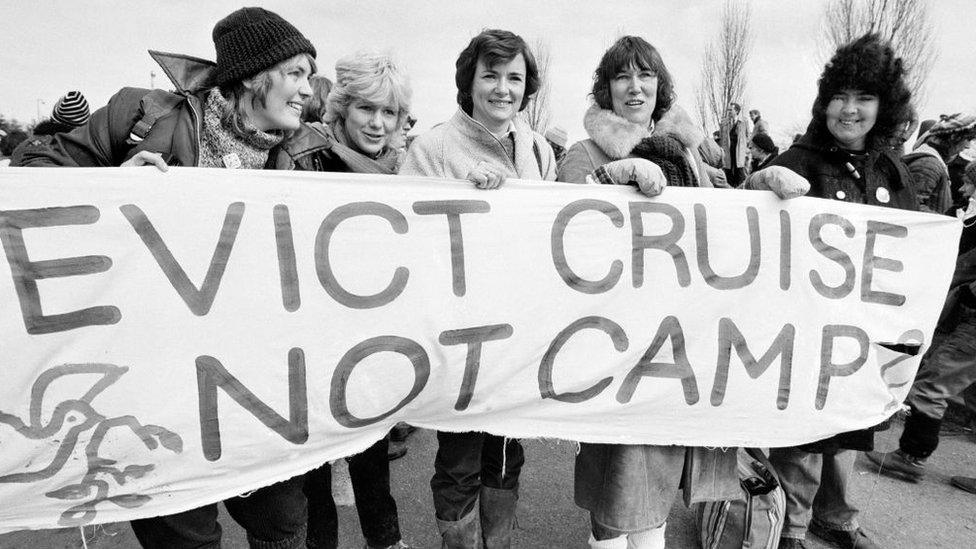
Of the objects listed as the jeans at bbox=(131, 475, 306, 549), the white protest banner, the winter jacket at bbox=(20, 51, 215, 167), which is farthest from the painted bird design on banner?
the winter jacket at bbox=(20, 51, 215, 167)

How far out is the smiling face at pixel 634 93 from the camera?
1.97 meters

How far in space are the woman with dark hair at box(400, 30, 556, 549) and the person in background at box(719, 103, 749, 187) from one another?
8.17 metres

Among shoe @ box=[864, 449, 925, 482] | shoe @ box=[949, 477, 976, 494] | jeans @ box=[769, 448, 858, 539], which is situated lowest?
shoe @ box=[949, 477, 976, 494]

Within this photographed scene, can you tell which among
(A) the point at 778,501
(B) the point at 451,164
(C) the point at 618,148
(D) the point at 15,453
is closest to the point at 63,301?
(D) the point at 15,453

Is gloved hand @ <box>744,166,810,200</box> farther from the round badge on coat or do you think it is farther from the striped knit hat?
the striped knit hat

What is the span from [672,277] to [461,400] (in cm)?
78

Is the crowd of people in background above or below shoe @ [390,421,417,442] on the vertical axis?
above

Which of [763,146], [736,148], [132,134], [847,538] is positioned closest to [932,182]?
[847,538]

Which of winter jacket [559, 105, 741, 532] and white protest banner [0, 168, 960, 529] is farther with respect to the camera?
winter jacket [559, 105, 741, 532]

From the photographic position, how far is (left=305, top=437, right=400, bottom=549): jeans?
204 centimetres

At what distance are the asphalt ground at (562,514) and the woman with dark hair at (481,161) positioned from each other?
0.34 m

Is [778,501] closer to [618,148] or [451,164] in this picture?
[618,148]

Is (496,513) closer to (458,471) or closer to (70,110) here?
(458,471)

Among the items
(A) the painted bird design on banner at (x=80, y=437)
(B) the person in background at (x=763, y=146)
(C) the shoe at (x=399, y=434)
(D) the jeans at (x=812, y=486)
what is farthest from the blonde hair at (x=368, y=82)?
(B) the person in background at (x=763, y=146)
